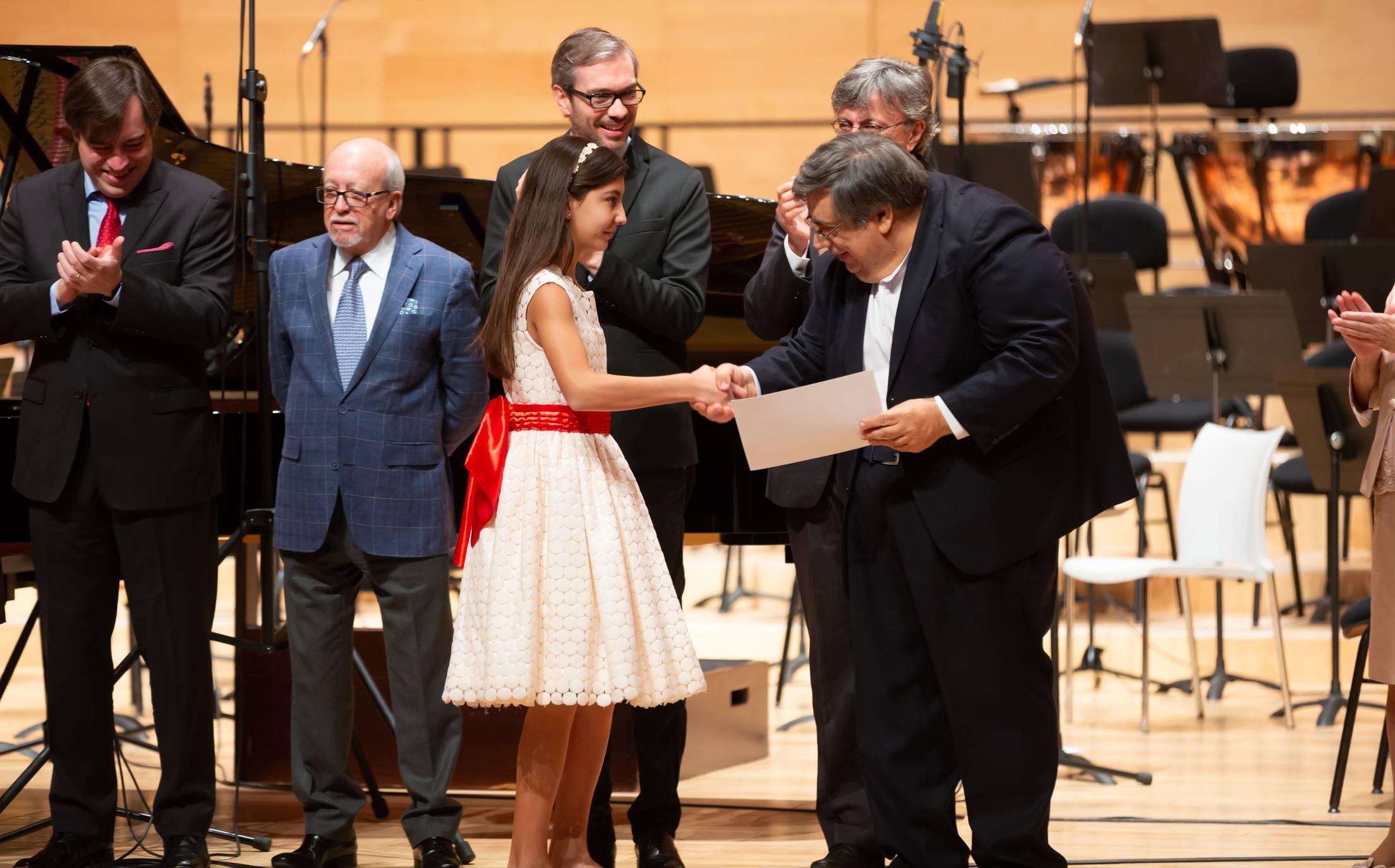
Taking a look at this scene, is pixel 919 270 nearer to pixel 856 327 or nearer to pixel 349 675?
pixel 856 327

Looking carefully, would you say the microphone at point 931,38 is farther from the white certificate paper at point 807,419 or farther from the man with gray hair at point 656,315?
the white certificate paper at point 807,419

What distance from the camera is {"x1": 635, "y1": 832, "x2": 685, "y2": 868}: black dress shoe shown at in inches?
126

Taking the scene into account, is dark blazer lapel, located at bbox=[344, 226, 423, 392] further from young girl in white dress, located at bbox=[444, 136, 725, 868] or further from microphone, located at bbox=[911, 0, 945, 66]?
microphone, located at bbox=[911, 0, 945, 66]

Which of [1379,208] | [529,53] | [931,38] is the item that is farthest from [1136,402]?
[529,53]

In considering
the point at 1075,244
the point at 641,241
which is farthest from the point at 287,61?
the point at 641,241

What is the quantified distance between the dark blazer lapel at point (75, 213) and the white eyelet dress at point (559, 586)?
0.97 m

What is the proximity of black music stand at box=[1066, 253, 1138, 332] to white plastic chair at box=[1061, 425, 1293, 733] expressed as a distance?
4.29 feet

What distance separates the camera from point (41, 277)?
10.3ft

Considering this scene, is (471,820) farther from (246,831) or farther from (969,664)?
(969,664)

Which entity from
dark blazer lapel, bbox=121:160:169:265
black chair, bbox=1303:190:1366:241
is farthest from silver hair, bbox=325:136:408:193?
black chair, bbox=1303:190:1366:241

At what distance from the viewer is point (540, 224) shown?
2848 mm

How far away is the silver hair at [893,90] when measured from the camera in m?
3.00

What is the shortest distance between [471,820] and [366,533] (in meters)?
0.98

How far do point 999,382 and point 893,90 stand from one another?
0.80 meters
